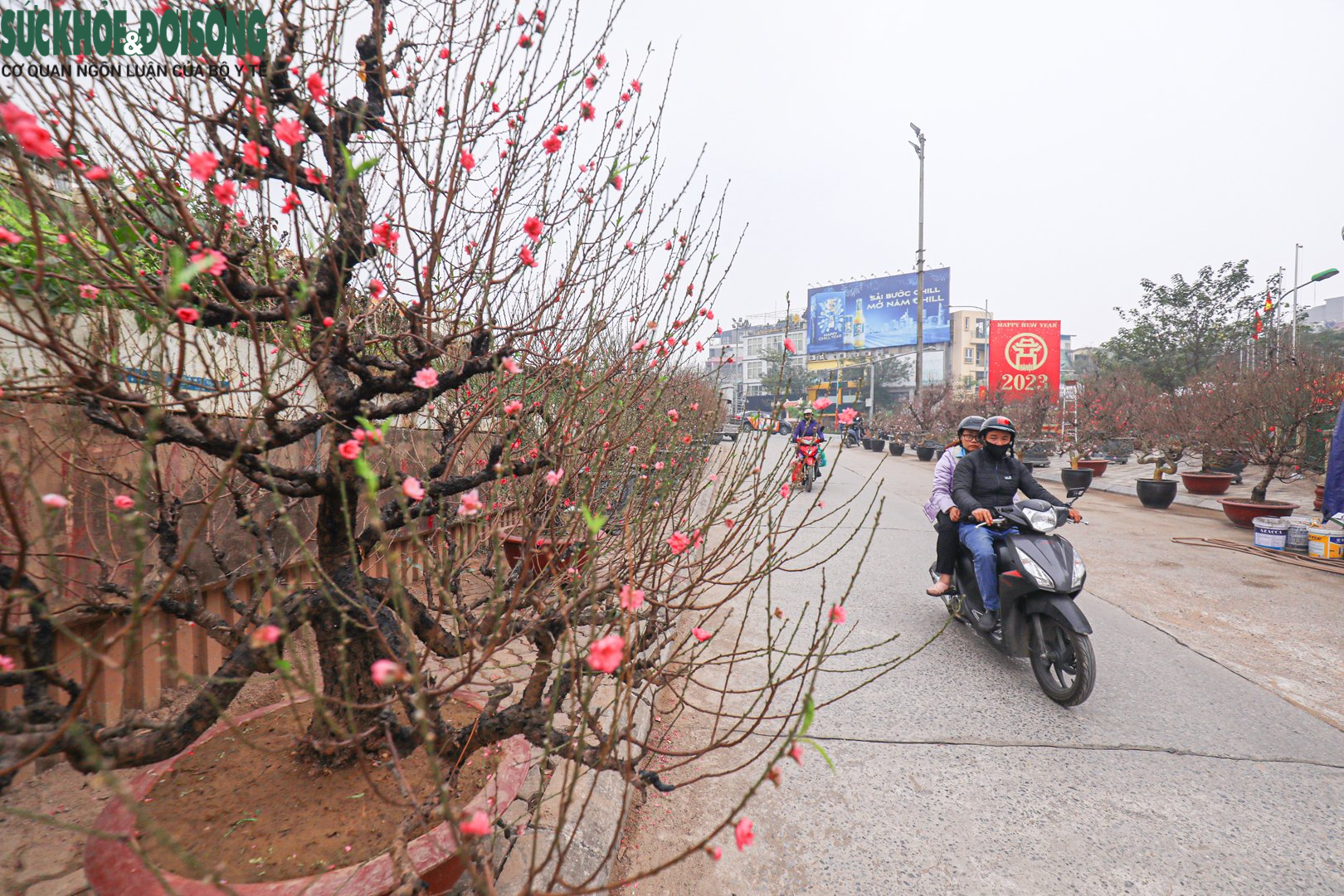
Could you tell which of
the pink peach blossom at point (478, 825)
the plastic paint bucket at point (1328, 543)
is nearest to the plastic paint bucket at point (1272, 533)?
the plastic paint bucket at point (1328, 543)

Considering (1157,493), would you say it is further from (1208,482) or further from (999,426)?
(999,426)

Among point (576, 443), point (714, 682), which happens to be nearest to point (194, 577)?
point (576, 443)

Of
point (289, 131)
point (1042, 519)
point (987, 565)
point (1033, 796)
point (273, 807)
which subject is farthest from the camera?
point (987, 565)

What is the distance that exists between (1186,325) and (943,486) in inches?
1202

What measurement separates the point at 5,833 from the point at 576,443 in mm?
2531

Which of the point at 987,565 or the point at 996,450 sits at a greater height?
the point at 996,450

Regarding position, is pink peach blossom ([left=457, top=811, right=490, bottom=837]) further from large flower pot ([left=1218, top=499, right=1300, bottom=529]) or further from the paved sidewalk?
the paved sidewalk

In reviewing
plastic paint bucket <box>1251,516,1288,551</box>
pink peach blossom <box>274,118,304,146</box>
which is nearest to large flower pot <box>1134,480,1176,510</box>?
plastic paint bucket <box>1251,516,1288,551</box>

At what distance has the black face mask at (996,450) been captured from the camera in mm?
4492

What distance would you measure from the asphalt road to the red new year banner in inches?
1105

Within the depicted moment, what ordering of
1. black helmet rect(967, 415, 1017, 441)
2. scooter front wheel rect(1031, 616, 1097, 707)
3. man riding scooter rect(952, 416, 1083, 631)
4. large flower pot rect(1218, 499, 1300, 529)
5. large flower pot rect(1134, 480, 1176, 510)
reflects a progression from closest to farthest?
scooter front wheel rect(1031, 616, 1097, 707) → man riding scooter rect(952, 416, 1083, 631) → black helmet rect(967, 415, 1017, 441) → large flower pot rect(1218, 499, 1300, 529) → large flower pot rect(1134, 480, 1176, 510)

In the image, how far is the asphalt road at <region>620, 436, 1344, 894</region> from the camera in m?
2.22

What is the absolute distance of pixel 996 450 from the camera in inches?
177

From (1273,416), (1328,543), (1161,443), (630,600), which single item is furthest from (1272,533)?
(630,600)
